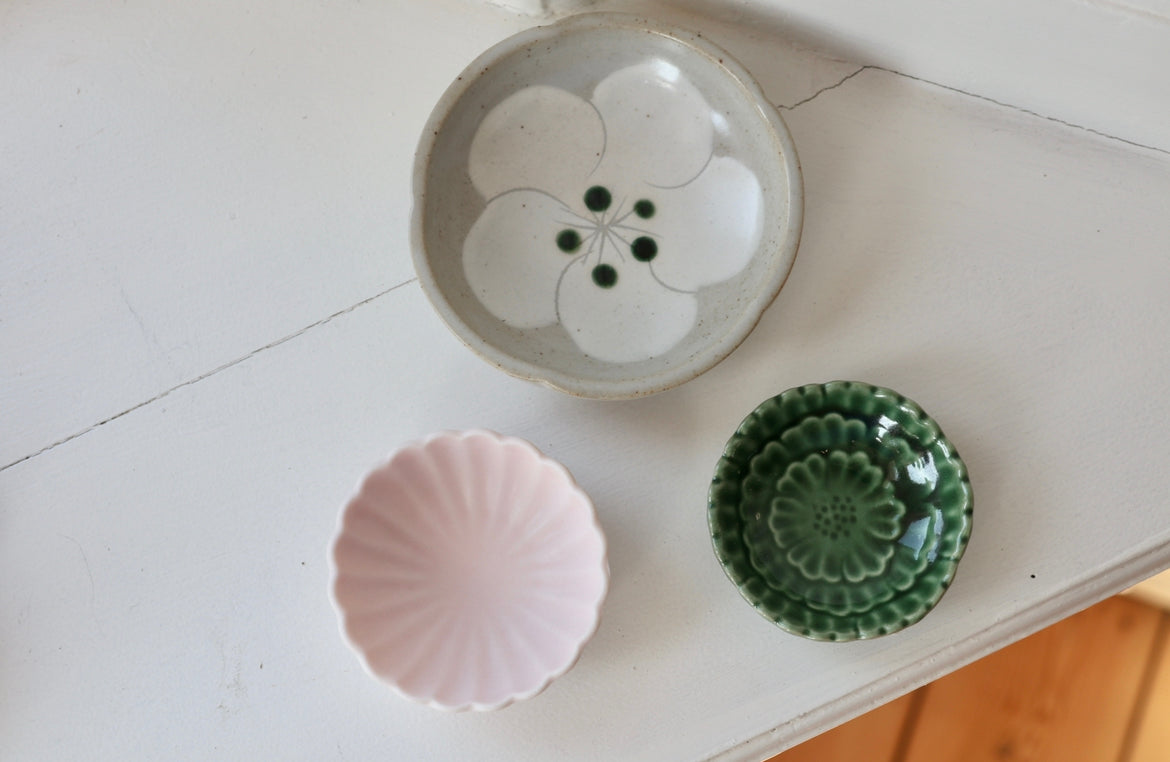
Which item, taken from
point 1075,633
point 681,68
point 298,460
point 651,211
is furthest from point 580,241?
point 1075,633

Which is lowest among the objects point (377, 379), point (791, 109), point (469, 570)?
point (469, 570)

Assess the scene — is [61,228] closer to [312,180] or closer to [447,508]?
[312,180]

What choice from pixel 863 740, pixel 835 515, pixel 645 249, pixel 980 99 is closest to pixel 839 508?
pixel 835 515

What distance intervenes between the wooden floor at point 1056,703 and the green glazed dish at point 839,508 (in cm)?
47

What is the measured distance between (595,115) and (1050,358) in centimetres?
45

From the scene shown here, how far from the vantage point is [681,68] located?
30.0 inches

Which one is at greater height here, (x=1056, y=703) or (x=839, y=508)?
(x=839, y=508)

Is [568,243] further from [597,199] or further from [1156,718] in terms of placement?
[1156,718]

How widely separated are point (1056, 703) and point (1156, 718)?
4.9 inches

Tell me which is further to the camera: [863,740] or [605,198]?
[863,740]

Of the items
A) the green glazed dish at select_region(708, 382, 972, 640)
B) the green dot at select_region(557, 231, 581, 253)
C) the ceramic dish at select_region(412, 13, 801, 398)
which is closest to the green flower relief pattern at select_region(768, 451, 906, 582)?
the green glazed dish at select_region(708, 382, 972, 640)

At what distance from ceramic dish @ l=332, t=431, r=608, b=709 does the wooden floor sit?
61 cm

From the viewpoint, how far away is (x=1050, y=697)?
1160 millimetres

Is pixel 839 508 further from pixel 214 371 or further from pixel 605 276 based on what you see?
pixel 214 371
